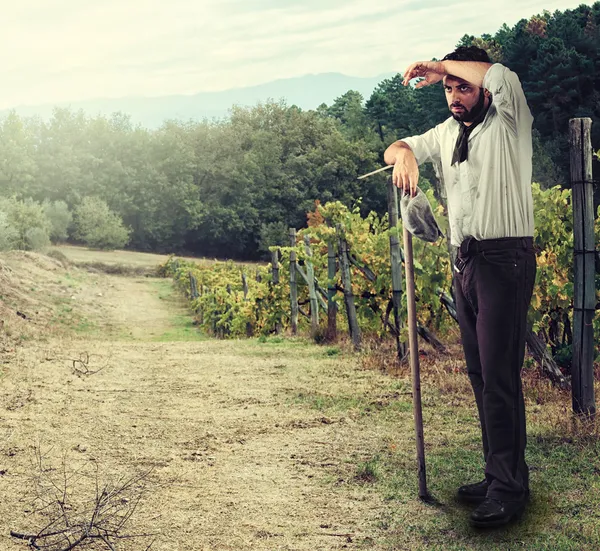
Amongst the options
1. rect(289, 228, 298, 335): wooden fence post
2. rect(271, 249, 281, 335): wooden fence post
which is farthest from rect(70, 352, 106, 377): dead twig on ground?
rect(271, 249, 281, 335): wooden fence post

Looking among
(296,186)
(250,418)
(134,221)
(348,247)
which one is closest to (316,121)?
(296,186)

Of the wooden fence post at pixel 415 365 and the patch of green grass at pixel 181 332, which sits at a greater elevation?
the wooden fence post at pixel 415 365

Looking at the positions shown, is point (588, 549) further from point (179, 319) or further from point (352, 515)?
point (179, 319)

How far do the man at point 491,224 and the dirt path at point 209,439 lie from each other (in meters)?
0.75

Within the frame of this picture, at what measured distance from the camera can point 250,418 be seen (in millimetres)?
6746

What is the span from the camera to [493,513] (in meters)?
3.90

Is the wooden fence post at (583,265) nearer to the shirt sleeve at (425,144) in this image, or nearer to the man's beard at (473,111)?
the shirt sleeve at (425,144)

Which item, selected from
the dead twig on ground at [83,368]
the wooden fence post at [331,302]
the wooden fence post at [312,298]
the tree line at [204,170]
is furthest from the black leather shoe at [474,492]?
the tree line at [204,170]

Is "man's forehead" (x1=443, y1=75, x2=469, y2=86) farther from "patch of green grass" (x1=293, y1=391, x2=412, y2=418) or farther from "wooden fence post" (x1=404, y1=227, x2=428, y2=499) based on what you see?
"patch of green grass" (x1=293, y1=391, x2=412, y2=418)

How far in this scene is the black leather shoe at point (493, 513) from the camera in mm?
3893

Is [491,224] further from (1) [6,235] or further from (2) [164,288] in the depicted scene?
(1) [6,235]

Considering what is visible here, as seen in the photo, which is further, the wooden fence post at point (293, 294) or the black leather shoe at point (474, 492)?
the wooden fence post at point (293, 294)

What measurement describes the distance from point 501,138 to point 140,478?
2.84m

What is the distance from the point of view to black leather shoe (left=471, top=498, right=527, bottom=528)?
3.89m
